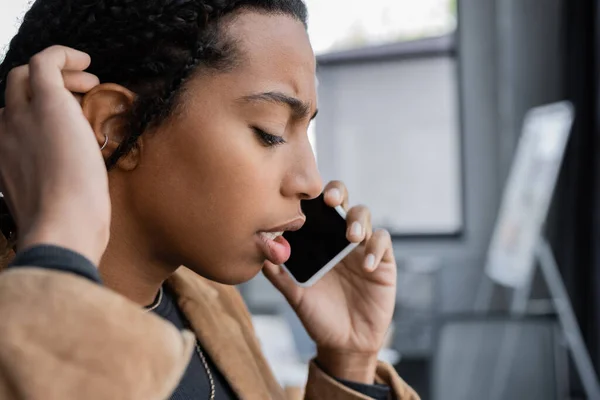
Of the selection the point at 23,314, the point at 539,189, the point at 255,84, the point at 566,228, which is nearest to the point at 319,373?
the point at 255,84

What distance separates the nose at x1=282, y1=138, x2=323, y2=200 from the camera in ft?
2.89

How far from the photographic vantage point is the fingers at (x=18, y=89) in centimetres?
69

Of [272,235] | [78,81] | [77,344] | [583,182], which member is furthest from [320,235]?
[583,182]

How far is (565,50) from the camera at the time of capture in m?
3.82

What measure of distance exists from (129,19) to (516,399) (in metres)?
3.67

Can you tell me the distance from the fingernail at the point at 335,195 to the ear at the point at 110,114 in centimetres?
38

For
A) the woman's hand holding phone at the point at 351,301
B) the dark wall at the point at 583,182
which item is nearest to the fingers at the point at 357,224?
the woman's hand holding phone at the point at 351,301

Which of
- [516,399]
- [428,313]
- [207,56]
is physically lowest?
[516,399]

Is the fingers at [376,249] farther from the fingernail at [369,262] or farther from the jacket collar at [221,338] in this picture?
the jacket collar at [221,338]

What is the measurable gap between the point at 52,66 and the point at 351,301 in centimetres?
72

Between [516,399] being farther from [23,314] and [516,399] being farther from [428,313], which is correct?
[23,314]

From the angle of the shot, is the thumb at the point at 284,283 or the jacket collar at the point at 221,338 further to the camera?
the thumb at the point at 284,283

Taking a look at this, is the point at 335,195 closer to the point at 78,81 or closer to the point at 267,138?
the point at 267,138

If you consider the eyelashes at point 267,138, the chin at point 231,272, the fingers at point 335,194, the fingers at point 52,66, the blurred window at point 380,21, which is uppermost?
the fingers at point 52,66
